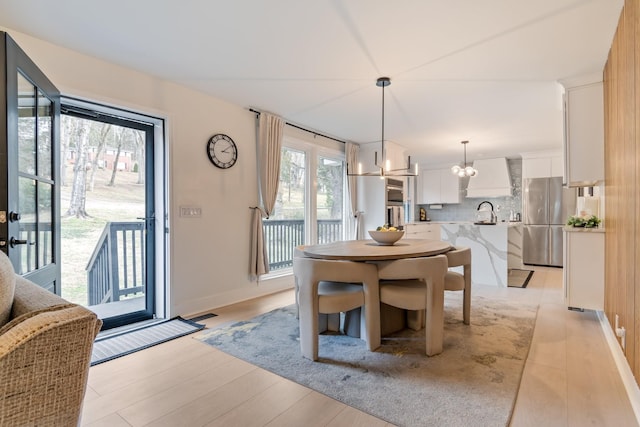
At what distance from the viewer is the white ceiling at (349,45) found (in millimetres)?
2041

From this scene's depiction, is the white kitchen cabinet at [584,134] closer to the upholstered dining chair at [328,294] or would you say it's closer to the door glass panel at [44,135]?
the upholstered dining chair at [328,294]

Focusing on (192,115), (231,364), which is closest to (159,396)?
(231,364)

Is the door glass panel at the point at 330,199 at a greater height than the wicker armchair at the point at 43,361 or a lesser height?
greater

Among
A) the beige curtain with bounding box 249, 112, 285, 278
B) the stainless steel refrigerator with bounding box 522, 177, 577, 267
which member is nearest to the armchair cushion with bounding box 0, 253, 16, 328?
the beige curtain with bounding box 249, 112, 285, 278

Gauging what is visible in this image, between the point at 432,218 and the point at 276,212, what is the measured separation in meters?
5.15

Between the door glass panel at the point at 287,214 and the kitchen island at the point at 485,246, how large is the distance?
7.84 ft

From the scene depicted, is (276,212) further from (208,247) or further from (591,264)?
(591,264)

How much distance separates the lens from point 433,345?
2.31 meters

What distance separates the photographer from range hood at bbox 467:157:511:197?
6898mm

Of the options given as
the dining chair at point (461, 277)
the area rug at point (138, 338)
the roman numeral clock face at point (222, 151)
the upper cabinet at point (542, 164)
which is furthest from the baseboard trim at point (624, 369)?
the upper cabinet at point (542, 164)

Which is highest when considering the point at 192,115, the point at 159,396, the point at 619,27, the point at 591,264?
the point at 619,27

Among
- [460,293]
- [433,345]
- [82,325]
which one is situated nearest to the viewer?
[82,325]

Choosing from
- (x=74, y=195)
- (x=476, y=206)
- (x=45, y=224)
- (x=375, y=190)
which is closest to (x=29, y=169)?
(x=45, y=224)

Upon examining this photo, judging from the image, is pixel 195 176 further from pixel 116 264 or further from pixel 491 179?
pixel 491 179
